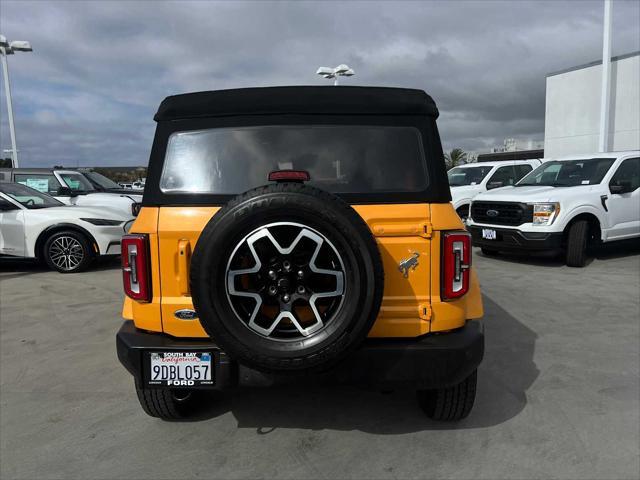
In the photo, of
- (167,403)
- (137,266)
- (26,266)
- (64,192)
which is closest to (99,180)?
(64,192)

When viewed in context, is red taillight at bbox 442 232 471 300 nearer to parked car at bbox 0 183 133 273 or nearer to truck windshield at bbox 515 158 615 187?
parked car at bbox 0 183 133 273

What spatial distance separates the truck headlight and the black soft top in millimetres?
5532

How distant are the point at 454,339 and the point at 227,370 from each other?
117 cm

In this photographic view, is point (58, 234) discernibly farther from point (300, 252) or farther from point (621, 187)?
point (621, 187)

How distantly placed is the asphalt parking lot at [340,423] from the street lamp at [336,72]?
630 inches

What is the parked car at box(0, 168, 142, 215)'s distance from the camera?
10.2m

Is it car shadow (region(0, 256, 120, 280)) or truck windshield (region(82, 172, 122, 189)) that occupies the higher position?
truck windshield (region(82, 172, 122, 189))

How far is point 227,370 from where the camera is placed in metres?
2.47

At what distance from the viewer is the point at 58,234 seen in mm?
7660

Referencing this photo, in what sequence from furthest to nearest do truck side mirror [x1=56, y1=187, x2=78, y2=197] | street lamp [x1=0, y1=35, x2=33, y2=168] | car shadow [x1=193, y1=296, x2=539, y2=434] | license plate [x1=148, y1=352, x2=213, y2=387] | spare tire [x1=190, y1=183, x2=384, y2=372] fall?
street lamp [x1=0, y1=35, x2=33, y2=168] < truck side mirror [x1=56, y1=187, x2=78, y2=197] < car shadow [x1=193, y1=296, x2=539, y2=434] < license plate [x1=148, y1=352, x2=213, y2=387] < spare tire [x1=190, y1=183, x2=384, y2=372]

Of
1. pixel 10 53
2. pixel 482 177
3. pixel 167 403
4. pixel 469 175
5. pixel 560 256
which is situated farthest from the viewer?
pixel 10 53

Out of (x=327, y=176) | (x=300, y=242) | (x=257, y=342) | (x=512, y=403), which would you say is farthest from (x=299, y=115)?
(x=512, y=403)

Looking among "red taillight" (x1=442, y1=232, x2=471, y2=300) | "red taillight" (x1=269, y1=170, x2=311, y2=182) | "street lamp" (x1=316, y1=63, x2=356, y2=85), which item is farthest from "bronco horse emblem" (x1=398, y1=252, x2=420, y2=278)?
"street lamp" (x1=316, y1=63, x2=356, y2=85)

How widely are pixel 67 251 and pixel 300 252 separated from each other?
6.66 m
